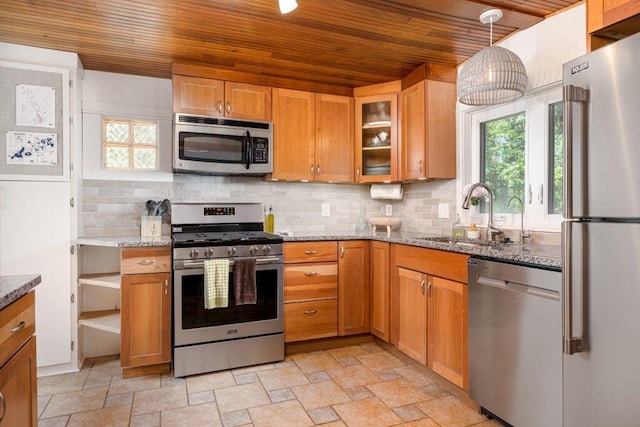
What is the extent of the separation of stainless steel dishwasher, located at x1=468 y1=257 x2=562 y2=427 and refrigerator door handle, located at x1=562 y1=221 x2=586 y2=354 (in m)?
0.13

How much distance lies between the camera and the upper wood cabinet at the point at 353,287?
311cm

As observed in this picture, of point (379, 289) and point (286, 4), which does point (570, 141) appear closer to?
point (286, 4)

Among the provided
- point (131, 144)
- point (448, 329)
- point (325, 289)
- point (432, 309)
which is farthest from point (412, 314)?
point (131, 144)

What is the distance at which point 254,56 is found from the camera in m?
2.87

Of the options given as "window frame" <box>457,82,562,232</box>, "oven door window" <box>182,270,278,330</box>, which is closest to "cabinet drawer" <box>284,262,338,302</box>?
"oven door window" <box>182,270,278,330</box>

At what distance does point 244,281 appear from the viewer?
2.73 meters

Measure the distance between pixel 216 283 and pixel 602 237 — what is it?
2.20m

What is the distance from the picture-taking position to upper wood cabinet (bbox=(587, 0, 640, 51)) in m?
1.47

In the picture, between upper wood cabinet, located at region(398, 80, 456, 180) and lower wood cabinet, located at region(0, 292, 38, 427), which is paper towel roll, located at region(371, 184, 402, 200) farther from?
lower wood cabinet, located at region(0, 292, 38, 427)

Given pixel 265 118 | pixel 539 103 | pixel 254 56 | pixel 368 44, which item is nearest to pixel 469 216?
pixel 539 103

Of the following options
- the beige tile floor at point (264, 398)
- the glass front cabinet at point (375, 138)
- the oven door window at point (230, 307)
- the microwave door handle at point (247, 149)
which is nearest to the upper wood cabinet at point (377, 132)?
the glass front cabinet at point (375, 138)

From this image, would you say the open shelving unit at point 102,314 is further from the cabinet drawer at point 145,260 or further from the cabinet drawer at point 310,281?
the cabinet drawer at point 310,281

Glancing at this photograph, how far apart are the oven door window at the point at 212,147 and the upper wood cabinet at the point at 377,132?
1091 mm

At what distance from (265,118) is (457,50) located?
1596mm
